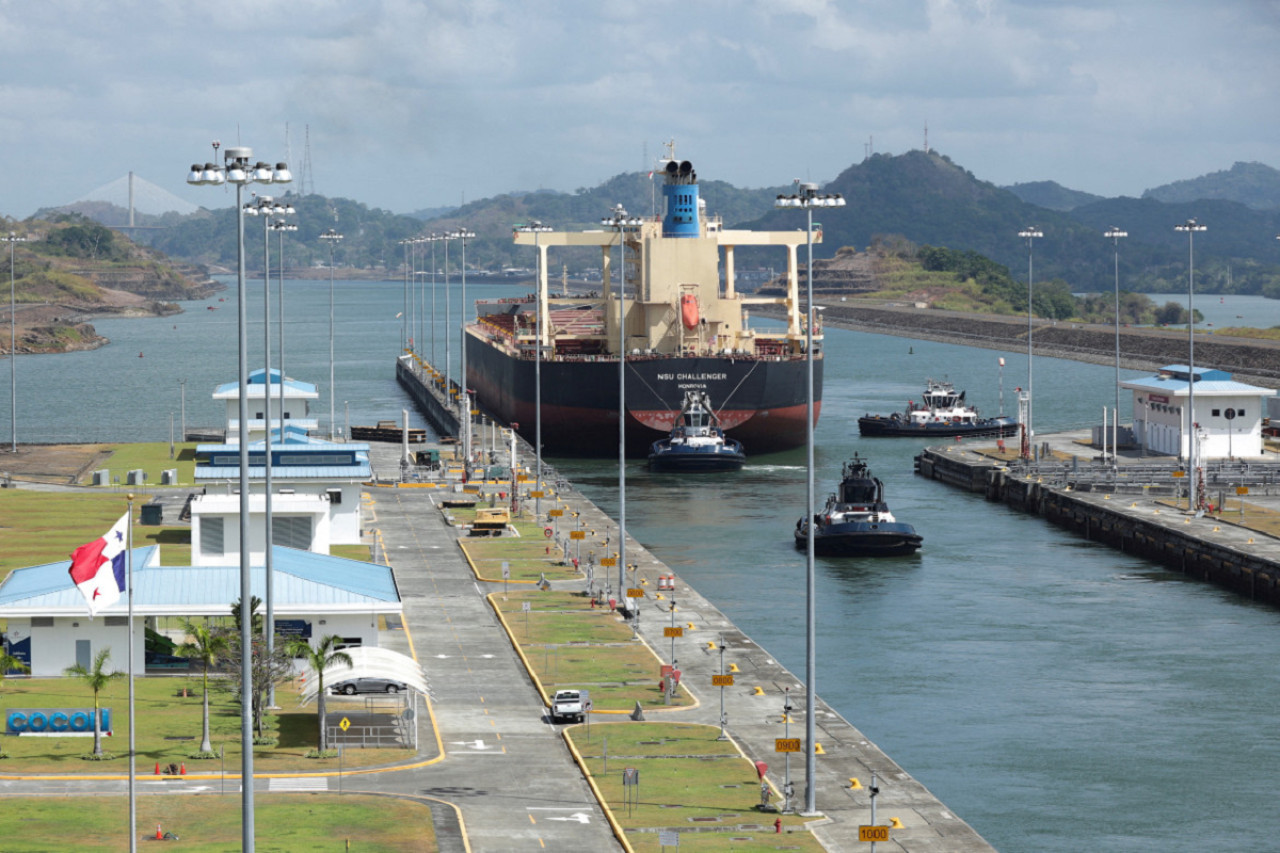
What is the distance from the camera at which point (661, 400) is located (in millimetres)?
130750

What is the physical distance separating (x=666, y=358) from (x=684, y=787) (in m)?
84.1

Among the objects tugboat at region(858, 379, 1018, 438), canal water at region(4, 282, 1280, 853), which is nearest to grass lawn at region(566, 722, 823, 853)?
canal water at region(4, 282, 1280, 853)

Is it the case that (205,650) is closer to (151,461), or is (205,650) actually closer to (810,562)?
(810,562)

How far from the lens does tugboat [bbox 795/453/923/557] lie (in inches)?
3570

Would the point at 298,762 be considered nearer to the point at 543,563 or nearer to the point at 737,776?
the point at 737,776

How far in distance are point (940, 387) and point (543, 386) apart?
136 feet

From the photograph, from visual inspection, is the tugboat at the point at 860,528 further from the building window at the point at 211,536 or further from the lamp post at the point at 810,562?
the lamp post at the point at 810,562

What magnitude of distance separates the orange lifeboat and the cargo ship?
7cm

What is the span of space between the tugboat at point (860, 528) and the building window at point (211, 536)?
2847 centimetres

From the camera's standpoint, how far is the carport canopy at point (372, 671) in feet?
168

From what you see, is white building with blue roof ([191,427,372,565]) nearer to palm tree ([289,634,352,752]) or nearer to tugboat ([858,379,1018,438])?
palm tree ([289,634,352,752])

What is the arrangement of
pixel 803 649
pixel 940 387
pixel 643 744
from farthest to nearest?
pixel 940 387
pixel 803 649
pixel 643 744

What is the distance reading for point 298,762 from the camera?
49.8 meters

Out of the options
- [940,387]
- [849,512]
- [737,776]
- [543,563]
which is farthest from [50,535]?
[940,387]
